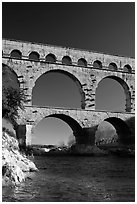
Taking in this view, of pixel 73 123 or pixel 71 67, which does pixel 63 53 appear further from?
pixel 73 123

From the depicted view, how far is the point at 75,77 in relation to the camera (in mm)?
33688

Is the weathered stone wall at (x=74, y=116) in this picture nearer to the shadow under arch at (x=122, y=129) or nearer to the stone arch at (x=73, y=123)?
the stone arch at (x=73, y=123)

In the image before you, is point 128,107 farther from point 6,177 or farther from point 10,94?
point 6,177

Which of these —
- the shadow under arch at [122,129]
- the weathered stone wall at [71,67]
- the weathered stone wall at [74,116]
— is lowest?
the shadow under arch at [122,129]

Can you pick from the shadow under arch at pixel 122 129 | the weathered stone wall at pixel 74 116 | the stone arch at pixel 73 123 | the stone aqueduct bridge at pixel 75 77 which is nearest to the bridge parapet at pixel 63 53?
the stone aqueduct bridge at pixel 75 77

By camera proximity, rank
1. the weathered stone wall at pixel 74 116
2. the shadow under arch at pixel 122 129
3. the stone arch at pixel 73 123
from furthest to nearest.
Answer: the shadow under arch at pixel 122 129 → the stone arch at pixel 73 123 → the weathered stone wall at pixel 74 116

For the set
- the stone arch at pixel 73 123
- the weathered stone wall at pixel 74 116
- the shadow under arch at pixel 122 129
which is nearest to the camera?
the weathered stone wall at pixel 74 116

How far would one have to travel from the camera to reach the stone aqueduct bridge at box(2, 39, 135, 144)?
30.4 m

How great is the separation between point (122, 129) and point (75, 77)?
889 cm

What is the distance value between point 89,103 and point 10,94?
1892cm

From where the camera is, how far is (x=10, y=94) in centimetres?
1534

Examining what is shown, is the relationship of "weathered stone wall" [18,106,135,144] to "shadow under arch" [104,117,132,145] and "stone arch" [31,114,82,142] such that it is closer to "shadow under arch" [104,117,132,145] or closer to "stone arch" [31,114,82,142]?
"stone arch" [31,114,82,142]

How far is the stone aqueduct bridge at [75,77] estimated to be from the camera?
99.7 ft

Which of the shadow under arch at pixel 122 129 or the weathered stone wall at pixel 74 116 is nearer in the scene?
the weathered stone wall at pixel 74 116
